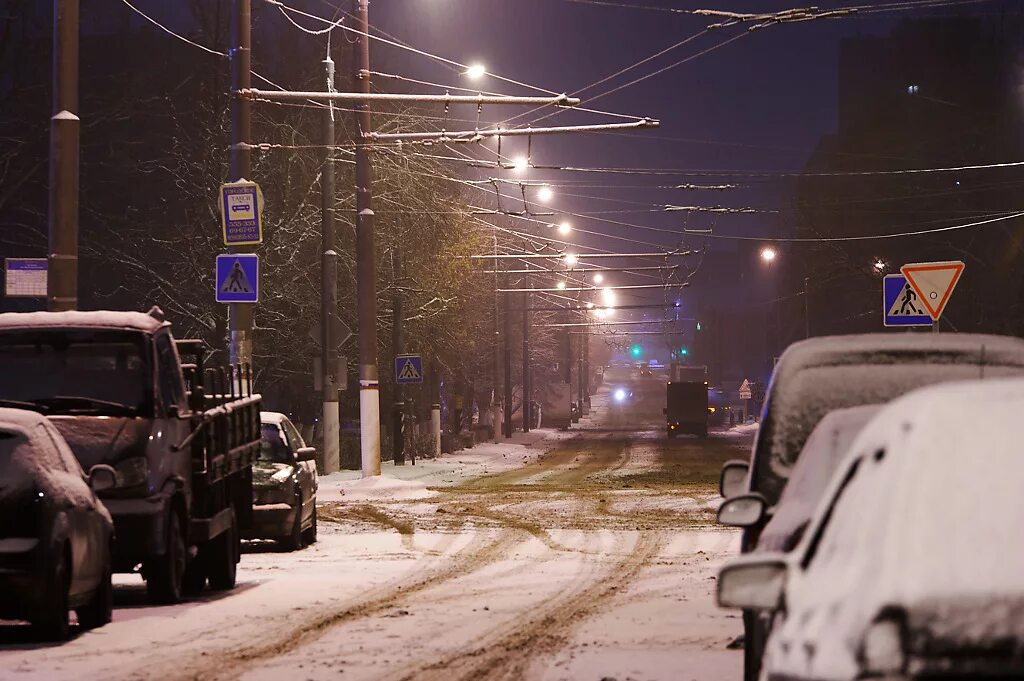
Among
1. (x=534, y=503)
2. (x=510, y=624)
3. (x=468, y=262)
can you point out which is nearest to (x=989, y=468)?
(x=510, y=624)

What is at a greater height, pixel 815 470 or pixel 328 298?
pixel 328 298

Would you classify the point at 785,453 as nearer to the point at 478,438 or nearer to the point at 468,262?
the point at 468,262

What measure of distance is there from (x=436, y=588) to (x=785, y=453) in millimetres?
7197

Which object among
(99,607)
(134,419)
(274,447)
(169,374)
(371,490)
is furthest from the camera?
(371,490)

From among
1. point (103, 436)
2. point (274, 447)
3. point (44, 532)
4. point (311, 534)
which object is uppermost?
point (103, 436)

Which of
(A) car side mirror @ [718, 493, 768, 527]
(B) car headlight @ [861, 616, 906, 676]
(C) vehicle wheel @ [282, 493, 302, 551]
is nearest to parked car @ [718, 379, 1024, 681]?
(B) car headlight @ [861, 616, 906, 676]

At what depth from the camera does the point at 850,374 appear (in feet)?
32.1

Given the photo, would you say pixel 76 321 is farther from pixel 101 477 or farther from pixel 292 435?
pixel 292 435

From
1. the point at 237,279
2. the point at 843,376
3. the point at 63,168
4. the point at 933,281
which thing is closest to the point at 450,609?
the point at 843,376

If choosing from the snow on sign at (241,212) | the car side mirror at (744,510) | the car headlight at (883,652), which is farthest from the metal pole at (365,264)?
the car headlight at (883,652)

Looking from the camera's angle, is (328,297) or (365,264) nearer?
(365,264)

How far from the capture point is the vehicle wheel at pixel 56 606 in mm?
12180

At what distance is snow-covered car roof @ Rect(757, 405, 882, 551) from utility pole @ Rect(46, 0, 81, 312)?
493 inches

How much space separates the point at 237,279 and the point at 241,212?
126 centimetres
